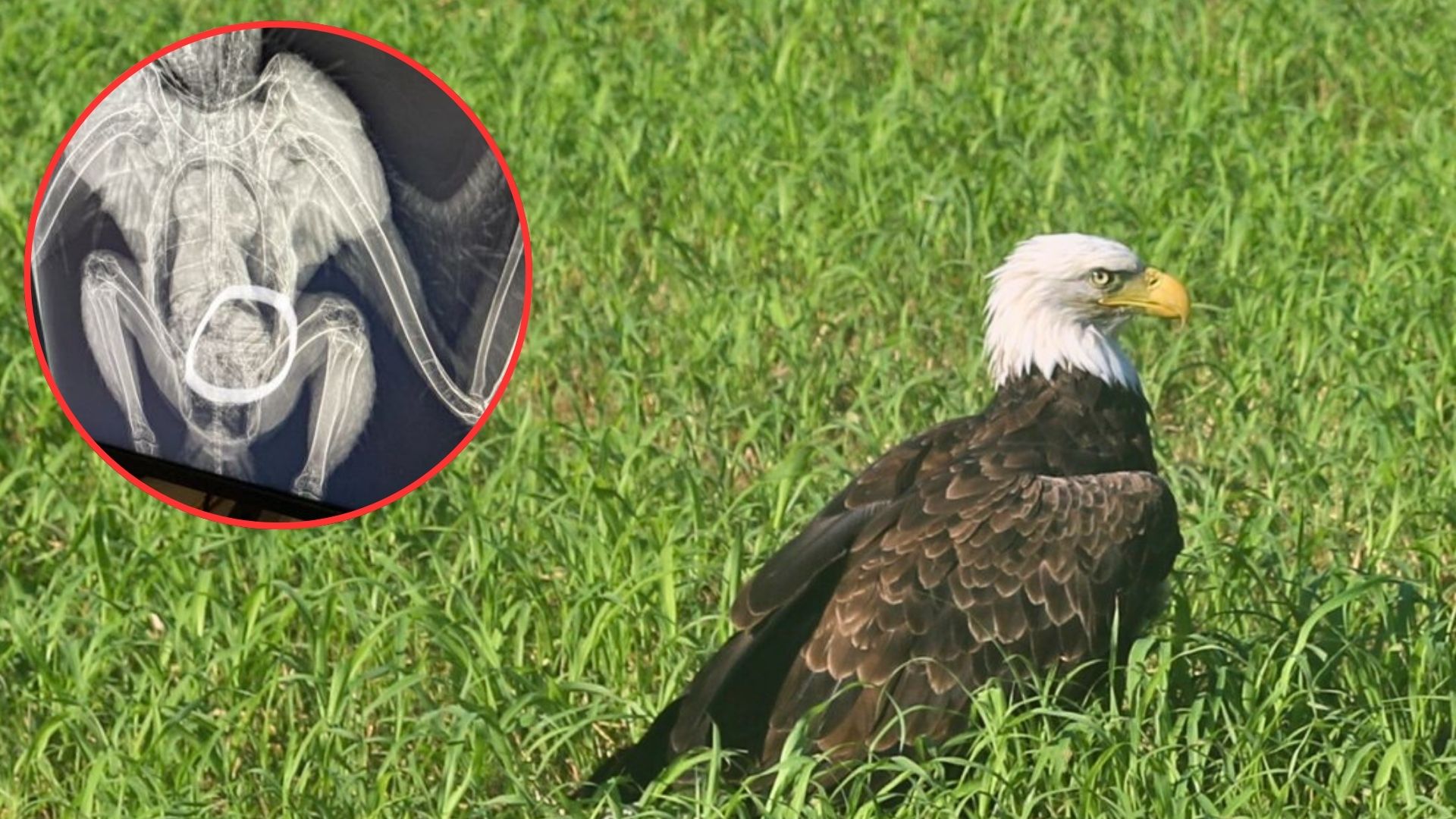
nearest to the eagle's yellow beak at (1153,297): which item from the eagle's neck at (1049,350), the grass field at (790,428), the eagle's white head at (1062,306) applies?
the eagle's white head at (1062,306)

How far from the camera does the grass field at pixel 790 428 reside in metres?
5.20

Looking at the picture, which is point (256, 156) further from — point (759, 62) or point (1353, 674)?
point (759, 62)

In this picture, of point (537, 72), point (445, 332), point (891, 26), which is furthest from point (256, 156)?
point (891, 26)

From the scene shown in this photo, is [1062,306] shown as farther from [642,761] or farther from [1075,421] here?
[642,761]

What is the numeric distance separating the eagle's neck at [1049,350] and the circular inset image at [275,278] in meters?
1.38

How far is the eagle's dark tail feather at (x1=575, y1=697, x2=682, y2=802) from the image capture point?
5.03 m

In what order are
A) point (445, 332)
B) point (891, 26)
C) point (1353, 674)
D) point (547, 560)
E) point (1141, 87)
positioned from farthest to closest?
point (891, 26)
point (1141, 87)
point (547, 560)
point (1353, 674)
point (445, 332)

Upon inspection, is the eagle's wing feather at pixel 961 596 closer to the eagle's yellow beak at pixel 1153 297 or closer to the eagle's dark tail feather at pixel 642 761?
the eagle's dark tail feather at pixel 642 761

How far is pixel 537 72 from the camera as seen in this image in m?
10.8

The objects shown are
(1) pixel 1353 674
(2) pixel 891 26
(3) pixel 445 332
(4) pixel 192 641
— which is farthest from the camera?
(2) pixel 891 26

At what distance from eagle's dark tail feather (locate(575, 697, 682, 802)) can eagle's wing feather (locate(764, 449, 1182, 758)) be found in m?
0.24

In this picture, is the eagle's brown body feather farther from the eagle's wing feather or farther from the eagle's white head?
the eagle's white head

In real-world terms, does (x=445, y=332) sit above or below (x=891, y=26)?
below

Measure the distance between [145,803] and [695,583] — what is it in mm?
1614
